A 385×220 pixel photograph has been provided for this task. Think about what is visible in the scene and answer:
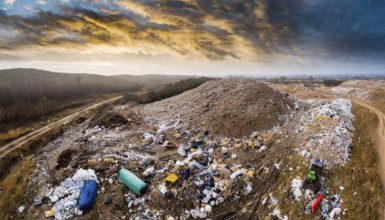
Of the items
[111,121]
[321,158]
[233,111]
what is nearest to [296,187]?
[321,158]

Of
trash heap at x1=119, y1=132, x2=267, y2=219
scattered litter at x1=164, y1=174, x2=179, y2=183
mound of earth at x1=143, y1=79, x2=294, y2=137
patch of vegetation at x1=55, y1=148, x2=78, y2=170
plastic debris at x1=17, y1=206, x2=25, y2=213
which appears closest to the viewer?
trash heap at x1=119, y1=132, x2=267, y2=219

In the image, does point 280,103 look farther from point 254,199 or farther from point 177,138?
point 254,199

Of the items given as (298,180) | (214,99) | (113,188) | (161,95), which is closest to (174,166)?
(113,188)

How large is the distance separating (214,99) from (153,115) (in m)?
6.28

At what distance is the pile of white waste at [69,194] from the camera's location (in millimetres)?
7445

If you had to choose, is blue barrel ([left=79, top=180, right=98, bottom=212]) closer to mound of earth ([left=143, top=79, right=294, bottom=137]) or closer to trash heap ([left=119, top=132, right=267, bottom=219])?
trash heap ([left=119, top=132, right=267, bottom=219])

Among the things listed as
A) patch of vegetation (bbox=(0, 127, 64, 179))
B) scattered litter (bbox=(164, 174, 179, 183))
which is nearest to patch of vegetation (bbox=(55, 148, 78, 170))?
patch of vegetation (bbox=(0, 127, 64, 179))

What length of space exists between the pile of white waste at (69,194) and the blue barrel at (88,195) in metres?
0.21

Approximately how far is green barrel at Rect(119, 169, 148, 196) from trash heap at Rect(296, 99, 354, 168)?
24.5 ft

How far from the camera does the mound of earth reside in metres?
13.6

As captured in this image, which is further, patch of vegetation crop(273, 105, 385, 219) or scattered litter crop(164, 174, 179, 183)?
scattered litter crop(164, 174, 179, 183)

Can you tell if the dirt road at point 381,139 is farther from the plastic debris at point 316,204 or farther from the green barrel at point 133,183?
the green barrel at point 133,183

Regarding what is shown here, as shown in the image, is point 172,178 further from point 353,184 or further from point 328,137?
point 328,137

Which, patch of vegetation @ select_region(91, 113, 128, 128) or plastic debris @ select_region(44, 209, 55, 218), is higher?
patch of vegetation @ select_region(91, 113, 128, 128)
